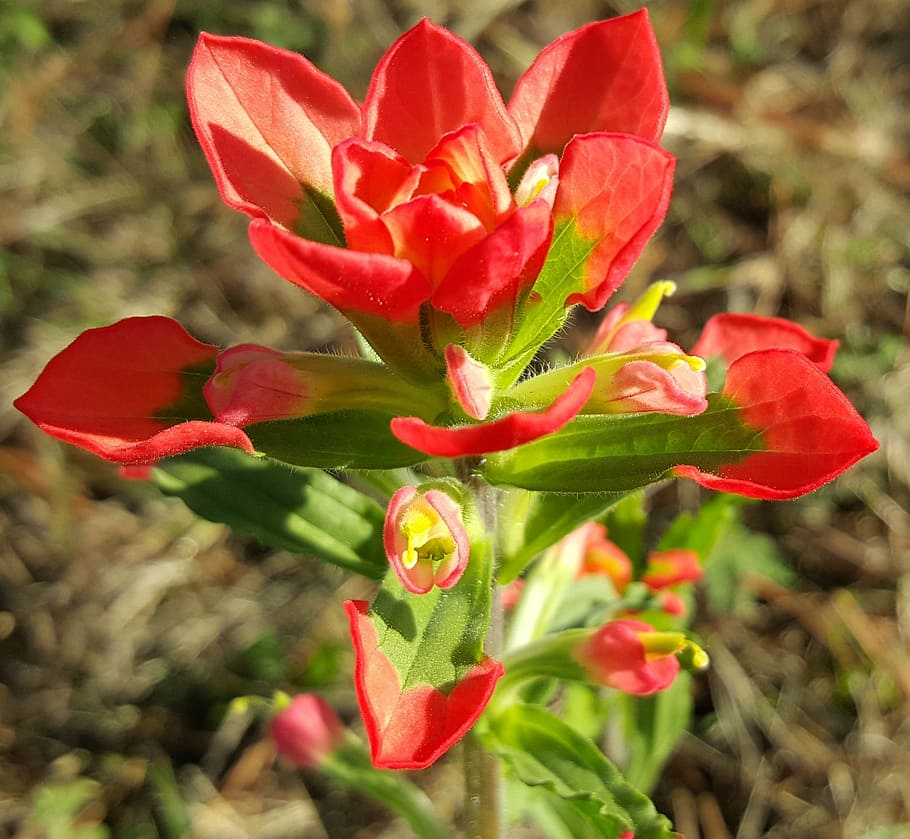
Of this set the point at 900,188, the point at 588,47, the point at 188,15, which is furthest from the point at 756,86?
the point at 588,47

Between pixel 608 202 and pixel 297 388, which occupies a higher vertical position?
pixel 608 202

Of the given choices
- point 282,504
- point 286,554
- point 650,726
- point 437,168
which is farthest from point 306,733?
point 286,554

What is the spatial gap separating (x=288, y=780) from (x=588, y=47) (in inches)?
93.1

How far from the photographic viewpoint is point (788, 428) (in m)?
1.04

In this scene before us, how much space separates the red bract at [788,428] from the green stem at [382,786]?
102 cm

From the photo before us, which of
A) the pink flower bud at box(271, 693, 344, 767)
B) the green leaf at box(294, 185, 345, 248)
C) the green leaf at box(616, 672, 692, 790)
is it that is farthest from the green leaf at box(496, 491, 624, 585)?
the green leaf at box(616, 672, 692, 790)

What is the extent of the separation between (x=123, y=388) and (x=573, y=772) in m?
0.78

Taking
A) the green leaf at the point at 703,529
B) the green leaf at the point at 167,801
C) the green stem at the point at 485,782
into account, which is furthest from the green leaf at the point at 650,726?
the green leaf at the point at 167,801

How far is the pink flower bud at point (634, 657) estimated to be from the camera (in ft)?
4.17

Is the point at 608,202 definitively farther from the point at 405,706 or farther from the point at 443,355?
the point at 405,706

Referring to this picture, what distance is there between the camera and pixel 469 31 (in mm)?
3301

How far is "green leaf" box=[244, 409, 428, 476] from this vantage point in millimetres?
1100

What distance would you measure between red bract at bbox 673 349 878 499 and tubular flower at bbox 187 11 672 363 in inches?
8.2

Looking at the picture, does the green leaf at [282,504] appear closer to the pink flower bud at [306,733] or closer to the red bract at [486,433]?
the pink flower bud at [306,733]
